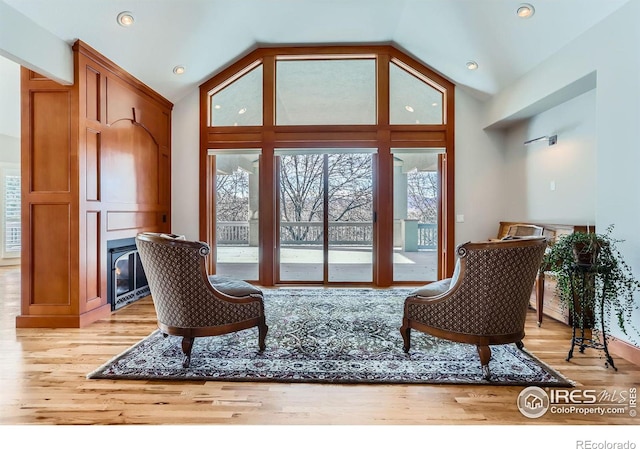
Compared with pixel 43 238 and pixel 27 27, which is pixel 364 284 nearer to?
pixel 43 238

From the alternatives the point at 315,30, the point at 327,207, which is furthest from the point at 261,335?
the point at 315,30

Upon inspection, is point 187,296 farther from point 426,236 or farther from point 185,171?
point 426,236

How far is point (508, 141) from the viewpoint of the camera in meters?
4.93

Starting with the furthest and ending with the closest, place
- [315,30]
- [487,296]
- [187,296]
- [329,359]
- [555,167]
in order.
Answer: [315,30]
[555,167]
[329,359]
[187,296]
[487,296]

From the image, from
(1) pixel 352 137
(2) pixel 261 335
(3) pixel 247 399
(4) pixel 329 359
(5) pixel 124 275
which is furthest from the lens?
(1) pixel 352 137

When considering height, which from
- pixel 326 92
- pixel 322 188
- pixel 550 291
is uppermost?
pixel 326 92

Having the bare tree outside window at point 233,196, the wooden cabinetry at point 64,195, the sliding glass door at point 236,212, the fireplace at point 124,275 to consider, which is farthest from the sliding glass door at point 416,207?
the wooden cabinetry at point 64,195

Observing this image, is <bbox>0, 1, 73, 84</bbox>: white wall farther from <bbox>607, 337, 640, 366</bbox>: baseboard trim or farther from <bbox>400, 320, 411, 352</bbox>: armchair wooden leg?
<bbox>607, 337, 640, 366</bbox>: baseboard trim

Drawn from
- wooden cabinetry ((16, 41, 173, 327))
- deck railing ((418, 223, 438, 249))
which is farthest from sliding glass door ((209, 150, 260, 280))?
deck railing ((418, 223, 438, 249))

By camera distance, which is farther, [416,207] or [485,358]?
[416,207]

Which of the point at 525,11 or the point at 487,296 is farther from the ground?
the point at 525,11

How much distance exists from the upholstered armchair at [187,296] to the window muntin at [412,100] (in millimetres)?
3722

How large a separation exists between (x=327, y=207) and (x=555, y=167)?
2.99 m

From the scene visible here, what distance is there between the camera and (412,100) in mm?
5000
